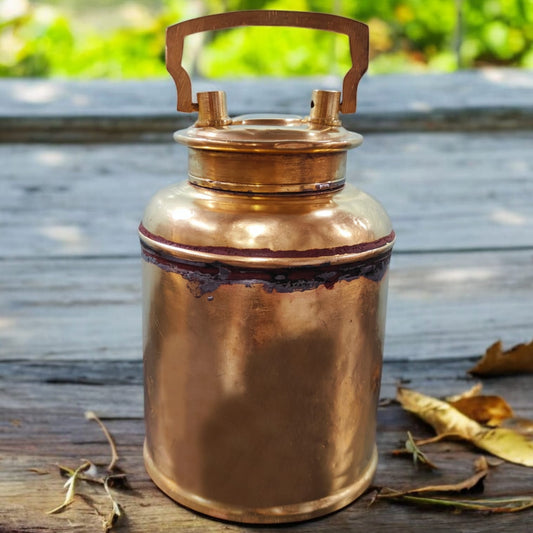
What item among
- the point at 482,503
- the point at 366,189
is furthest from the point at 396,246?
the point at 482,503

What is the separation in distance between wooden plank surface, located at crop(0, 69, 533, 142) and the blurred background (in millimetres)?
1279

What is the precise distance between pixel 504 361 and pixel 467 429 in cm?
29

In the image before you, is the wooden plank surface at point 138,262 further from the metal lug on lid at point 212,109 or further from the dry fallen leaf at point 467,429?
the metal lug on lid at point 212,109

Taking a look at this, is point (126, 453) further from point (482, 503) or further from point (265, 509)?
point (482, 503)

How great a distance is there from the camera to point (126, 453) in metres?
1.24

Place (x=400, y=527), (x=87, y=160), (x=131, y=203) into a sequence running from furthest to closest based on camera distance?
(x=87, y=160) → (x=131, y=203) → (x=400, y=527)

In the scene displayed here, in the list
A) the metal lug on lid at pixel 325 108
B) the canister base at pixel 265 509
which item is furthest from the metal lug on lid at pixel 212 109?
the canister base at pixel 265 509

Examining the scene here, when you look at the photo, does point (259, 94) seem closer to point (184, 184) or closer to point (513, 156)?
point (513, 156)

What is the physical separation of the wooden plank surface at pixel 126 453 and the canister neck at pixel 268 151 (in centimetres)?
51

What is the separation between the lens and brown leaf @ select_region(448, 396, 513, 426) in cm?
133

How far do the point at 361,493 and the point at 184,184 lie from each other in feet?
1.85

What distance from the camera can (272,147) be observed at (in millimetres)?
935

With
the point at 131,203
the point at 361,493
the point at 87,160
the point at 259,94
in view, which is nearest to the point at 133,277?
the point at 131,203

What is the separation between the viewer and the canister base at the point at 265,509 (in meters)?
1.05
